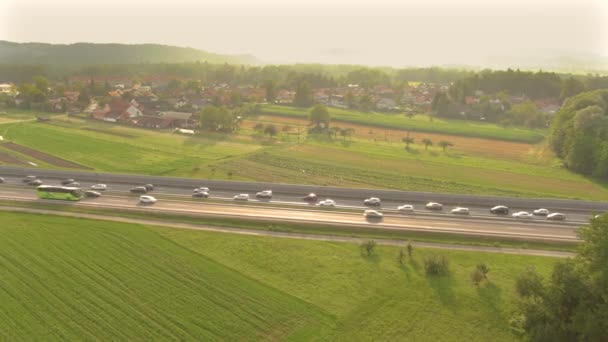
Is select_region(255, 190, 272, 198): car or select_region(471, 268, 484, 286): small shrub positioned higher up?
select_region(255, 190, 272, 198): car

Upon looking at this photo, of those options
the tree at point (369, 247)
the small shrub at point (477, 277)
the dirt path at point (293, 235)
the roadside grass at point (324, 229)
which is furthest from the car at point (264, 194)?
the small shrub at point (477, 277)

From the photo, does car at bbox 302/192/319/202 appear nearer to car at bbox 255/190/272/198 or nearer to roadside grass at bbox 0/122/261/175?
car at bbox 255/190/272/198

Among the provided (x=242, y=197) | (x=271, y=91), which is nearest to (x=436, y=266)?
(x=242, y=197)

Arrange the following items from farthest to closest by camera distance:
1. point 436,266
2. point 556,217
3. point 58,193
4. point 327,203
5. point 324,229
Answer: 1. point 327,203
2. point 58,193
3. point 556,217
4. point 324,229
5. point 436,266

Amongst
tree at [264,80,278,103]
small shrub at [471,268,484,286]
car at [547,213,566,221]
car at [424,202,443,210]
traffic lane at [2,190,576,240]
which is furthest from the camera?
tree at [264,80,278,103]

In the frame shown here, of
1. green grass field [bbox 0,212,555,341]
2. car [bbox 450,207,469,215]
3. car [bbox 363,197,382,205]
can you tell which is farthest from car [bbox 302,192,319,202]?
car [bbox 450,207,469,215]

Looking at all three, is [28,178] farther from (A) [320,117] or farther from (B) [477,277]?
(A) [320,117]

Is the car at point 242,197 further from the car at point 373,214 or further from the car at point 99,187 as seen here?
the car at point 99,187
